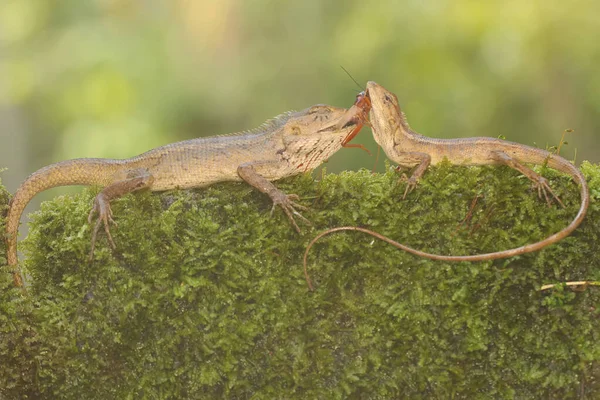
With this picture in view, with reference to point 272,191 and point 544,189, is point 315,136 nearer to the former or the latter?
point 272,191

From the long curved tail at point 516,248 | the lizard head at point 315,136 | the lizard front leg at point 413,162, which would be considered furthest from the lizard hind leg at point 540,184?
the lizard head at point 315,136

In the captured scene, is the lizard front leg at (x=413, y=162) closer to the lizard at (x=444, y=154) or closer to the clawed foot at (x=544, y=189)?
the lizard at (x=444, y=154)

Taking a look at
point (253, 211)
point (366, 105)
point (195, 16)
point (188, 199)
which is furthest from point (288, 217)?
point (195, 16)

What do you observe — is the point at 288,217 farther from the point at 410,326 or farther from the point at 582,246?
the point at 582,246

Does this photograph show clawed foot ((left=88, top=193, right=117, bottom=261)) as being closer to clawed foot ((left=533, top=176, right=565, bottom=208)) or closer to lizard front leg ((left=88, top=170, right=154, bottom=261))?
lizard front leg ((left=88, top=170, right=154, bottom=261))

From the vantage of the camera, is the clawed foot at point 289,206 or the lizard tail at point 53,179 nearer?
the clawed foot at point 289,206

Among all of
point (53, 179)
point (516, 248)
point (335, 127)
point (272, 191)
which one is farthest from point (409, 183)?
point (53, 179)

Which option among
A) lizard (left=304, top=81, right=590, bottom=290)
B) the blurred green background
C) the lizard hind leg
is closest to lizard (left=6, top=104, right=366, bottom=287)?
lizard (left=304, top=81, right=590, bottom=290)

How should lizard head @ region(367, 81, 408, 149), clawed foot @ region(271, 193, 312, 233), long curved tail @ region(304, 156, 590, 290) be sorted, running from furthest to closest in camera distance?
lizard head @ region(367, 81, 408, 149)
clawed foot @ region(271, 193, 312, 233)
long curved tail @ region(304, 156, 590, 290)
